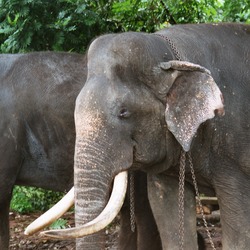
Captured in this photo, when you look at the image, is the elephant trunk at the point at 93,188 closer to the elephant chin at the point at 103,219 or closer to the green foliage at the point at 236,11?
the elephant chin at the point at 103,219

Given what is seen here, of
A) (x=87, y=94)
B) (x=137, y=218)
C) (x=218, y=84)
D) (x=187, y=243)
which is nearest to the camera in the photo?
(x=87, y=94)

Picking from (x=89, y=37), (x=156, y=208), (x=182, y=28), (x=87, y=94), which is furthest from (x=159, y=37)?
(x=89, y=37)

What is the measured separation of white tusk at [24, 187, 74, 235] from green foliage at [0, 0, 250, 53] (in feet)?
11.0

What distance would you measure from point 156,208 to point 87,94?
4.03 feet

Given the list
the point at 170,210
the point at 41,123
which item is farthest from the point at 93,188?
the point at 41,123

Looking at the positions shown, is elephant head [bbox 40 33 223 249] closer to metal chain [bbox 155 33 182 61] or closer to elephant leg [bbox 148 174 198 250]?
metal chain [bbox 155 33 182 61]

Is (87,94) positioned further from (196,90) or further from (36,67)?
(36,67)

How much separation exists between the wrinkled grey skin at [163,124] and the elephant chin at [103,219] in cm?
6

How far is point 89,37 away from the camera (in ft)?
29.3

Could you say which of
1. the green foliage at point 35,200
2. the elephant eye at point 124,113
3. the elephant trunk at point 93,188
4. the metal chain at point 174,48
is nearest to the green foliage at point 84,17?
the green foliage at point 35,200

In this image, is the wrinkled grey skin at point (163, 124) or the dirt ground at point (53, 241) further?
the dirt ground at point (53, 241)

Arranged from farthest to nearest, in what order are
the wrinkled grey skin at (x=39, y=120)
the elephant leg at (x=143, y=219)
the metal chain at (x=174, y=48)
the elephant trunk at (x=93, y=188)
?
the wrinkled grey skin at (x=39, y=120), the elephant leg at (x=143, y=219), the metal chain at (x=174, y=48), the elephant trunk at (x=93, y=188)

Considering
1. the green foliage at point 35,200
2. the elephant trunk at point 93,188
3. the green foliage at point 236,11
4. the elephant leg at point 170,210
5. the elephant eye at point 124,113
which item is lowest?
the green foliage at point 35,200

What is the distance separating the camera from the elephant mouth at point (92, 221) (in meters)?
4.64
